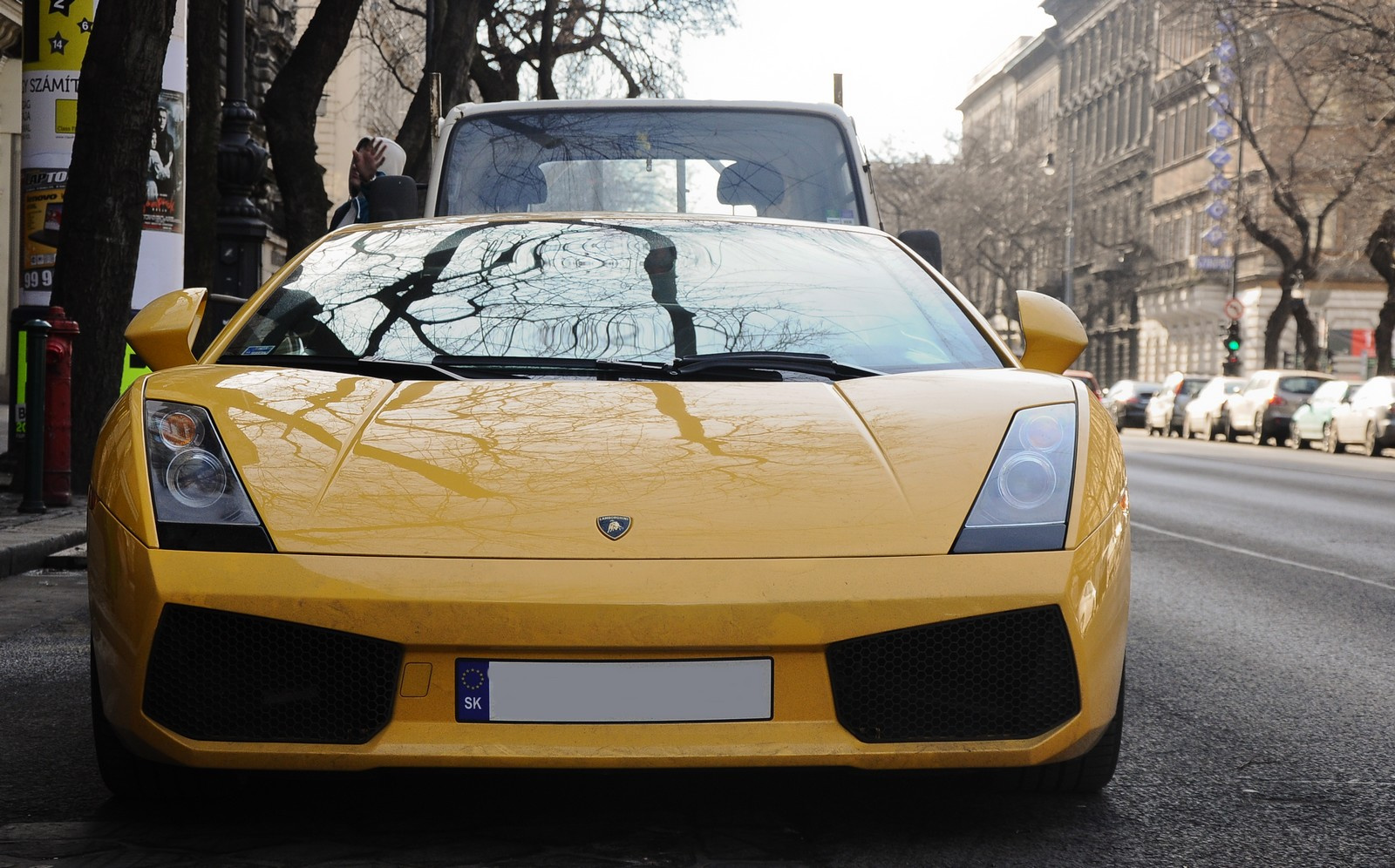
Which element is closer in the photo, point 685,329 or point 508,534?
point 508,534

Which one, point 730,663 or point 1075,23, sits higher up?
point 1075,23

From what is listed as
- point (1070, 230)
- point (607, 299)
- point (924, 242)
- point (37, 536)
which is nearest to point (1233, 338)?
point (1070, 230)

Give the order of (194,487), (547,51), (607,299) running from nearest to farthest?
(194,487)
(607,299)
(547,51)

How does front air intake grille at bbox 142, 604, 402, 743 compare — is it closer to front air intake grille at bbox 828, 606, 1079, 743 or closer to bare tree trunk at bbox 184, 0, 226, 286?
front air intake grille at bbox 828, 606, 1079, 743

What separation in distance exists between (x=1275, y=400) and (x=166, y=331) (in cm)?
3295

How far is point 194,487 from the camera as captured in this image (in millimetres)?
3344

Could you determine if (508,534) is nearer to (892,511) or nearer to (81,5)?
(892,511)

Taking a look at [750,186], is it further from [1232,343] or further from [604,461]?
[1232,343]

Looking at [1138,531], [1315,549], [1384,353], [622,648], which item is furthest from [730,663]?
[1384,353]

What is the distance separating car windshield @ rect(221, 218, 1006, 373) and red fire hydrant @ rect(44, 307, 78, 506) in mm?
5721

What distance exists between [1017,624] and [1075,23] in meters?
80.8

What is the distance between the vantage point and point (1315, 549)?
1102 centimetres

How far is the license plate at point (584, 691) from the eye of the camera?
3.13 m

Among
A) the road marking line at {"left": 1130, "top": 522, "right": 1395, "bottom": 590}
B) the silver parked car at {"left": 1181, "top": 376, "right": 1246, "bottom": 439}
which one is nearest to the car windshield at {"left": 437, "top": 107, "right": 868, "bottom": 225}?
the road marking line at {"left": 1130, "top": 522, "right": 1395, "bottom": 590}
